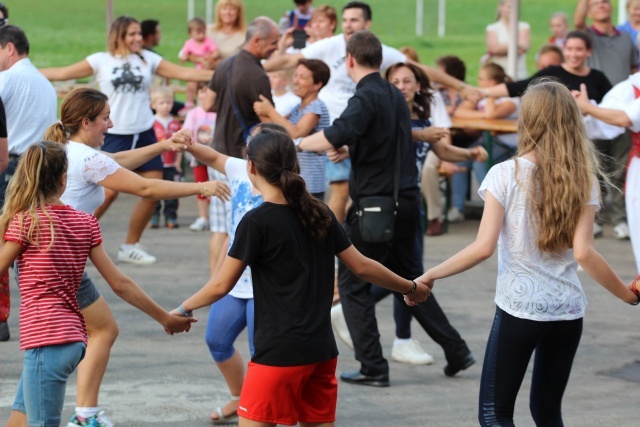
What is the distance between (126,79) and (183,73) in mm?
514

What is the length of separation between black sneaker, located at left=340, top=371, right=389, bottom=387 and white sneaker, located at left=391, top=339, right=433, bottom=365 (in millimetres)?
543

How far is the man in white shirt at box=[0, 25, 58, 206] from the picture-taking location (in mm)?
7867

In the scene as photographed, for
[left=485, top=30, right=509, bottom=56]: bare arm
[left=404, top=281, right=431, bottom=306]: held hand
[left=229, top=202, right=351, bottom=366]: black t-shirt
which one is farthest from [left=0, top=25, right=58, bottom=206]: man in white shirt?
[left=485, top=30, right=509, bottom=56]: bare arm

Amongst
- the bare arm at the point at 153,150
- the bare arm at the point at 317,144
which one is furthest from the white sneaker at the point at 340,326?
the bare arm at the point at 153,150

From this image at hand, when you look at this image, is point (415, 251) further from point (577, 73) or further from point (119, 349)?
point (577, 73)

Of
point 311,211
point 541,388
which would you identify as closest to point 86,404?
point 311,211

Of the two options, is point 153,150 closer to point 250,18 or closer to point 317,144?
point 317,144

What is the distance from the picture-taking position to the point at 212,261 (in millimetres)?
8664

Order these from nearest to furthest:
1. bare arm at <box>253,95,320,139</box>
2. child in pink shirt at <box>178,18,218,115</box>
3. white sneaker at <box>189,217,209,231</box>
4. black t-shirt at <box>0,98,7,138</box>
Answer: black t-shirt at <box>0,98,7,138</box>, bare arm at <box>253,95,320,139</box>, white sneaker at <box>189,217,209,231</box>, child in pink shirt at <box>178,18,218,115</box>

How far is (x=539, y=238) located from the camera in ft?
15.1

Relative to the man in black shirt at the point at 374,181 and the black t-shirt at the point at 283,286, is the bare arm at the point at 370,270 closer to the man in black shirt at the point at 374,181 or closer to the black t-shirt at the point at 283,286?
the black t-shirt at the point at 283,286

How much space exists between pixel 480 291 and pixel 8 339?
3.84 m

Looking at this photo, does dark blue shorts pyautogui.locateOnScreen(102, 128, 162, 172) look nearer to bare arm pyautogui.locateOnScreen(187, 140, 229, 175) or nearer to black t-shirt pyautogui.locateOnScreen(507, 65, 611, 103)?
black t-shirt pyautogui.locateOnScreen(507, 65, 611, 103)

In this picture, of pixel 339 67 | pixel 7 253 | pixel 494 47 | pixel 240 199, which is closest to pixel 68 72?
pixel 339 67
